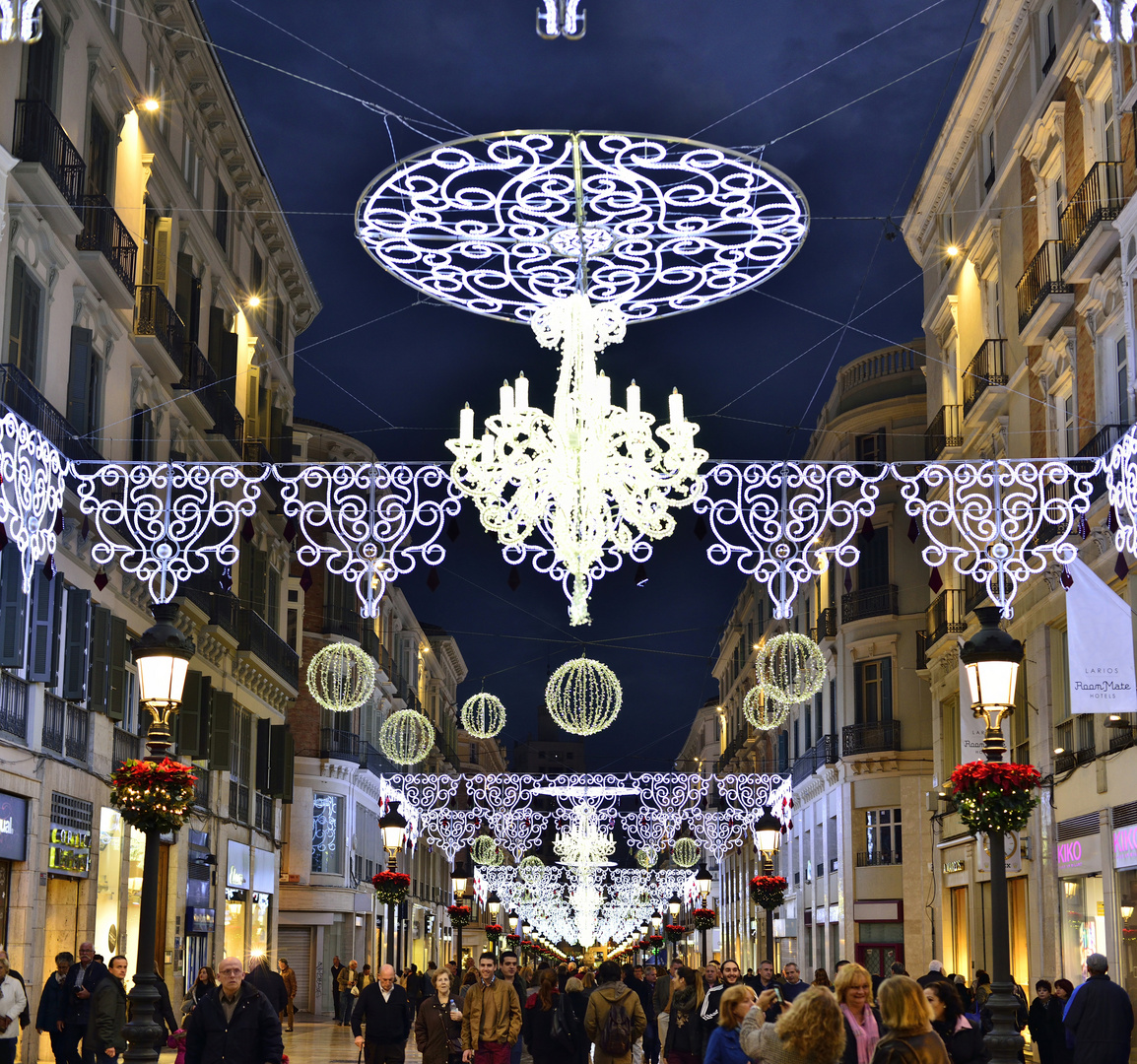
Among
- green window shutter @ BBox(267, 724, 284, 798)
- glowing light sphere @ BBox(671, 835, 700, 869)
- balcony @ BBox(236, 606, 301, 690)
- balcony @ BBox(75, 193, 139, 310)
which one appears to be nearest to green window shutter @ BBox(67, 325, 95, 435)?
balcony @ BBox(75, 193, 139, 310)

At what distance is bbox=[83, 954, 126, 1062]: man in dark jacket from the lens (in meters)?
15.4

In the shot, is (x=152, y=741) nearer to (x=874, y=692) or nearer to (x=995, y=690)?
(x=995, y=690)

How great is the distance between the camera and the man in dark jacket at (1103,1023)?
44.8 feet

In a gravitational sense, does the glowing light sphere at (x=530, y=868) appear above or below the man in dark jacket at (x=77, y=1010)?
above

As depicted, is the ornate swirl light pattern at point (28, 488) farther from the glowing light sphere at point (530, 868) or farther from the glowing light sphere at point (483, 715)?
the glowing light sphere at point (530, 868)

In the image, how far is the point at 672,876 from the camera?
68125 mm

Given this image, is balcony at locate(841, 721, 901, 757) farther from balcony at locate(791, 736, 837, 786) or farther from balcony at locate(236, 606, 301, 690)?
balcony at locate(236, 606, 301, 690)

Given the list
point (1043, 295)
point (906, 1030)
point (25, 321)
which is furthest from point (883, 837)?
point (906, 1030)

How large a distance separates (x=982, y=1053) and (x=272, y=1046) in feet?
15.5

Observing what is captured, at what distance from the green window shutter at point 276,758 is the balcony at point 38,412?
1628 cm

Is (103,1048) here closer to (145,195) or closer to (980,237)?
(145,195)

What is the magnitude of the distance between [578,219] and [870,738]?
31.4 m

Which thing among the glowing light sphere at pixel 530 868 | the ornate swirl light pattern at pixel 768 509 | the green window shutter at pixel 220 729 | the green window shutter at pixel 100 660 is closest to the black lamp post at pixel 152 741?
the ornate swirl light pattern at pixel 768 509

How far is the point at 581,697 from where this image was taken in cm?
2741
